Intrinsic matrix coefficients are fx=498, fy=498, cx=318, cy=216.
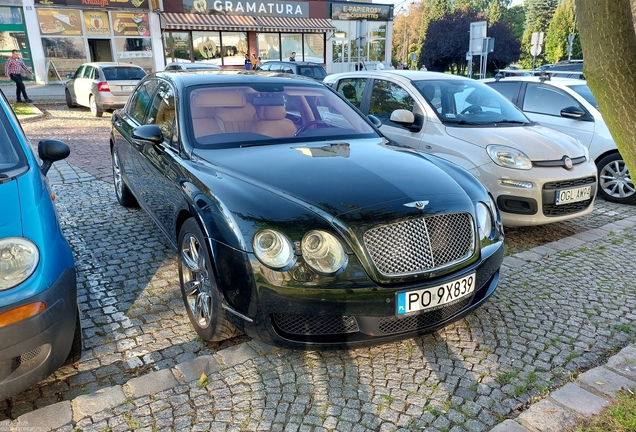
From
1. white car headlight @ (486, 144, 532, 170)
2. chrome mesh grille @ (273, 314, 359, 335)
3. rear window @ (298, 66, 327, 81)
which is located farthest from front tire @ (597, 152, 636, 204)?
rear window @ (298, 66, 327, 81)

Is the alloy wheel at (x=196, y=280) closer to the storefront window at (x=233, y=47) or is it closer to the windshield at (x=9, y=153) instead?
the windshield at (x=9, y=153)

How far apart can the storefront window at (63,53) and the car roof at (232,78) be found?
23452mm

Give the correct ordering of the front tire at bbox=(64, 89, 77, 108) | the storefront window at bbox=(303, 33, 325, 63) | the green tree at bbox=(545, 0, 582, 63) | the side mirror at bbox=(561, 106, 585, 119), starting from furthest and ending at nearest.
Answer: the green tree at bbox=(545, 0, 582, 63) < the storefront window at bbox=(303, 33, 325, 63) < the front tire at bbox=(64, 89, 77, 108) < the side mirror at bbox=(561, 106, 585, 119)

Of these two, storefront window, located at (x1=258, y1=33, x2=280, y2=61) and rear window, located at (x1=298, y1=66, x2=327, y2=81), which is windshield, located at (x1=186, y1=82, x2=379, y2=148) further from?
storefront window, located at (x1=258, y1=33, x2=280, y2=61)

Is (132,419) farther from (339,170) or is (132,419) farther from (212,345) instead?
(339,170)

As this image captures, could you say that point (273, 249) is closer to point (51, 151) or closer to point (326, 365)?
point (326, 365)

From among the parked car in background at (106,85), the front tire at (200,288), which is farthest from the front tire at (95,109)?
the front tire at (200,288)

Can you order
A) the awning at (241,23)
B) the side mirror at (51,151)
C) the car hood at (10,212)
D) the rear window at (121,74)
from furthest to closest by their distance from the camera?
1. the awning at (241,23)
2. the rear window at (121,74)
3. the side mirror at (51,151)
4. the car hood at (10,212)

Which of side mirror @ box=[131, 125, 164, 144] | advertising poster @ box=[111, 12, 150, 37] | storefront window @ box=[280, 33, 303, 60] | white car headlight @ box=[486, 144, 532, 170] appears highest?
advertising poster @ box=[111, 12, 150, 37]

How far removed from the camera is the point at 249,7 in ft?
98.5

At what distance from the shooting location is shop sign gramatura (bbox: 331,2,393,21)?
34.3m

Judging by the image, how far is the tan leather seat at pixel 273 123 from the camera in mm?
3898

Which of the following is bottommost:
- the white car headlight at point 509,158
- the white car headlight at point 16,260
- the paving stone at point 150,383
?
the paving stone at point 150,383

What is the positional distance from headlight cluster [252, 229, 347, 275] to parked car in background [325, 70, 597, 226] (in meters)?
3.03
